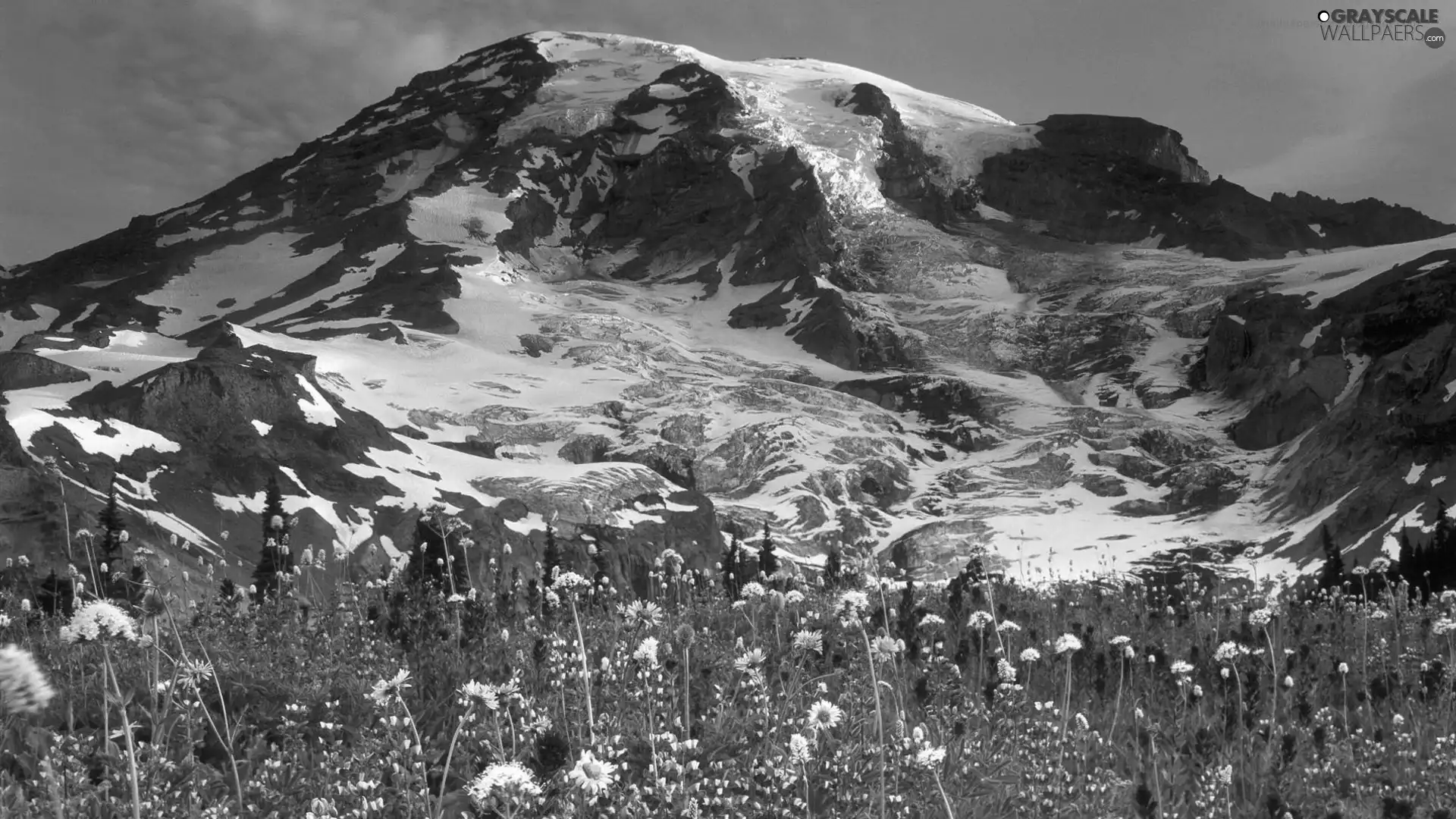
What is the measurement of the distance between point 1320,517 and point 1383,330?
55944 millimetres

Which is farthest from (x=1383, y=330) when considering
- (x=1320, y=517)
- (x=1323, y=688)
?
(x=1323, y=688)

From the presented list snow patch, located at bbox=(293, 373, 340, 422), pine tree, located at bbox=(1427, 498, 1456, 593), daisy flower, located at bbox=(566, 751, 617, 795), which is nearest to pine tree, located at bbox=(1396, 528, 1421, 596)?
pine tree, located at bbox=(1427, 498, 1456, 593)

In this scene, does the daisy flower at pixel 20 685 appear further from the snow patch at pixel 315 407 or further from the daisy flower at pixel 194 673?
the snow patch at pixel 315 407

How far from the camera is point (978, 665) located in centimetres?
751

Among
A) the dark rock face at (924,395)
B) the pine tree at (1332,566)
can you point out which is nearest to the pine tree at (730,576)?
the pine tree at (1332,566)

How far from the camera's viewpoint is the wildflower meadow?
11.7 feet

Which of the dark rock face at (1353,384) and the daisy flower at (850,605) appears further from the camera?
the dark rock face at (1353,384)

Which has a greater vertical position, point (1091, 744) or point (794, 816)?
point (794, 816)

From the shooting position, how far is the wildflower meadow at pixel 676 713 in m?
3.58

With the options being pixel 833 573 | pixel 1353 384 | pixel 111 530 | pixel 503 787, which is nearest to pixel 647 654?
pixel 503 787

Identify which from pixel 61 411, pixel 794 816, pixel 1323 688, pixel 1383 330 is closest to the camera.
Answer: pixel 794 816

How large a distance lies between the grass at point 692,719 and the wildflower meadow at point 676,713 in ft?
0.08

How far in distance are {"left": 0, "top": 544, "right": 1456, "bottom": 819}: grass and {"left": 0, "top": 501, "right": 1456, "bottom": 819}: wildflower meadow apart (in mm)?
24

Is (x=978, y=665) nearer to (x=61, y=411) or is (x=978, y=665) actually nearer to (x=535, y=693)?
(x=535, y=693)
